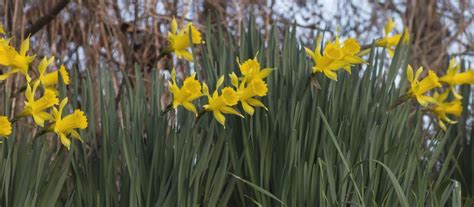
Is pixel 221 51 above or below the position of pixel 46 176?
above

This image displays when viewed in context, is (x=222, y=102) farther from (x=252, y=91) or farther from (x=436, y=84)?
(x=436, y=84)

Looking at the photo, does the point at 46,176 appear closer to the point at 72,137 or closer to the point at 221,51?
the point at 72,137

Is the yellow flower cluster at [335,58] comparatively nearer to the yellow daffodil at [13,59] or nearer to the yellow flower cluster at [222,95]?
the yellow flower cluster at [222,95]

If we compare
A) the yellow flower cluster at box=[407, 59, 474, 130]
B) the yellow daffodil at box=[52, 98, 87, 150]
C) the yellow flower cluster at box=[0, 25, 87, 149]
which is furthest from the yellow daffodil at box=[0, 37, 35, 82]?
the yellow flower cluster at box=[407, 59, 474, 130]

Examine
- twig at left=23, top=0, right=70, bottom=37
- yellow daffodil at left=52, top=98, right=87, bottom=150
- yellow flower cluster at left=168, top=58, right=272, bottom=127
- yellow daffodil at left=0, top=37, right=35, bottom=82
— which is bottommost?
yellow daffodil at left=52, top=98, right=87, bottom=150

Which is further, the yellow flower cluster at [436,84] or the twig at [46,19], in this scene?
the twig at [46,19]

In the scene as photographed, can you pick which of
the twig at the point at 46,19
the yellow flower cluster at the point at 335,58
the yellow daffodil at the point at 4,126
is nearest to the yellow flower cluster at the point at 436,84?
the yellow flower cluster at the point at 335,58

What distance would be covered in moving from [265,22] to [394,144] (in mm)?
1855

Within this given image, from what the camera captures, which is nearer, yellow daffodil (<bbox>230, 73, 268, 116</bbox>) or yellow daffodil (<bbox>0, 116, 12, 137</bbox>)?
yellow daffodil (<bbox>0, 116, 12, 137</bbox>)

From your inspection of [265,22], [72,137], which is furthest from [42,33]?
[72,137]

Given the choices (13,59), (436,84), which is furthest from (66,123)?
(436,84)

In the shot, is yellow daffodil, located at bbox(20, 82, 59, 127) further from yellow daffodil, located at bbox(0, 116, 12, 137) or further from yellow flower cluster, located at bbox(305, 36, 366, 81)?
yellow flower cluster, located at bbox(305, 36, 366, 81)

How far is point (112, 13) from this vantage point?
3.42 m

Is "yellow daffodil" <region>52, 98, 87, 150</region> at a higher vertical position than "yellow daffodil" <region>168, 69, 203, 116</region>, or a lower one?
lower
